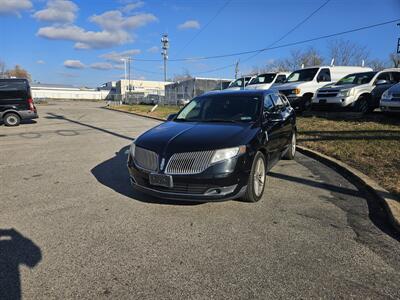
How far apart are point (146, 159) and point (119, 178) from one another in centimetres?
175

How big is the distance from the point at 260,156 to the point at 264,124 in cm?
64

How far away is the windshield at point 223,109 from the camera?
519 centimetres

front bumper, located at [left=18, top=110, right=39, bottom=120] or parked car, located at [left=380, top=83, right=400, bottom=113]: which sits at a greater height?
parked car, located at [left=380, top=83, right=400, bottom=113]

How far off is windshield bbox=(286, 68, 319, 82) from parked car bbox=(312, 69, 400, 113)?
2.00m

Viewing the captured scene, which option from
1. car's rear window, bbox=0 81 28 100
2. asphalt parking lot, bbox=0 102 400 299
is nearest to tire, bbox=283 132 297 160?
asphalt parking lot, bbox=0 102 400 299

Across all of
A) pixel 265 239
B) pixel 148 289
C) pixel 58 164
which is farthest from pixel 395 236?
pixel 58 164

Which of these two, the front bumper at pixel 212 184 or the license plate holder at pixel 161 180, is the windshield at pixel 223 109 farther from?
the license plate holder at pixel 161 180

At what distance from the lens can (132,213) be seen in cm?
422

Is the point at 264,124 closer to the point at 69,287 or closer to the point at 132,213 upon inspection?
the point at 132,213

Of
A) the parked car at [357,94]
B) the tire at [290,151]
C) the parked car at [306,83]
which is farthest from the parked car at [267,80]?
the tire at [290,151]

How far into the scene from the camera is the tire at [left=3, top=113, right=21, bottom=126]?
15.3 m

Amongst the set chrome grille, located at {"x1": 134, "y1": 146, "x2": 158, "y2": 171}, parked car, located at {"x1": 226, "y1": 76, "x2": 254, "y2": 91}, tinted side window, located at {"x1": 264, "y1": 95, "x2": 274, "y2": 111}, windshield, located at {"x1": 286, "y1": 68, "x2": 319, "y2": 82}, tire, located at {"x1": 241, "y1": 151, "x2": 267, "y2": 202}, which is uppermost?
windshield, located at {"x1": 286, "y1": 68, "x2": 319, "y2": 82}

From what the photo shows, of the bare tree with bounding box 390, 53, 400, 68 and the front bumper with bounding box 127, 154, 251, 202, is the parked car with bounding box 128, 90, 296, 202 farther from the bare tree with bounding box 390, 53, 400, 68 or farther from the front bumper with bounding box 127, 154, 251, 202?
the bare tree with bounding box 390, 53, 400, 68

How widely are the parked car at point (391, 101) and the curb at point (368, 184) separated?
405 cm
